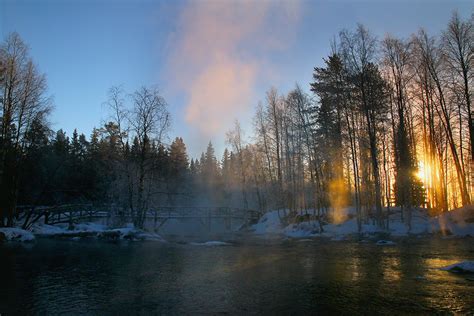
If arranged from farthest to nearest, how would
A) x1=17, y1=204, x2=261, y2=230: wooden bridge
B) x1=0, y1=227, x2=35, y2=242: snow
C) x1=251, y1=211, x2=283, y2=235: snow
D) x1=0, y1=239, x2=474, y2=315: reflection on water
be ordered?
x1=251, y1=211, x2=283, y2=235: snow → x1=17, y1=204, x2=261, y2=230: wooden bridge → x1=0, y1=227, x2=35, y2=242: snow → x1=0, y1=239, x2=474, y2=315: reflection on water

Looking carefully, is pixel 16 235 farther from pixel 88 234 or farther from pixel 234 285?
pixel 234 285

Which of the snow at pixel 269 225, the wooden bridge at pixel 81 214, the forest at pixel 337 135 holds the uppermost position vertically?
the forest at pixel 337 135

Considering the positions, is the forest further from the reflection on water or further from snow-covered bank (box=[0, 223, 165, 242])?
the reflection on water

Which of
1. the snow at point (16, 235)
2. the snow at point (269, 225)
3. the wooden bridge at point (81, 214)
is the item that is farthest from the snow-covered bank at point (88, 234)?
the snow at point (269, 225)

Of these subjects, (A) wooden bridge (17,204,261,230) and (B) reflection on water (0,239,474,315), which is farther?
(A) wooden bridge (17,204,261,230)

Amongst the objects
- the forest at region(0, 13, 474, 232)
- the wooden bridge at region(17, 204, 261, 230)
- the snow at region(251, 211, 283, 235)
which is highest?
the forest at region(0, 13, 474, 232)

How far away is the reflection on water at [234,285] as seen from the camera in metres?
6.00

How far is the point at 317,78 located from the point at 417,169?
1695 centimetres

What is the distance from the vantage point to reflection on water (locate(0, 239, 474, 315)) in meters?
6.00

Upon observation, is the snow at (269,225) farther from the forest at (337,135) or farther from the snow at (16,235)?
the snow at (16,235)

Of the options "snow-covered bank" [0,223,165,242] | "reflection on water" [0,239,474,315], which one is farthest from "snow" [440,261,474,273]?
"snow-covered bank" [0,223,165,242]

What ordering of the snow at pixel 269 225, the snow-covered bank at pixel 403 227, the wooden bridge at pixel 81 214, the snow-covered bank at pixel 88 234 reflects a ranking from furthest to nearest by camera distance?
the snow at pixel 269 225 < the wooden bridge at pixel 81 214 < the snow-covered bank at pixel 403 227 < the snow-covered bank at pixel 88 234

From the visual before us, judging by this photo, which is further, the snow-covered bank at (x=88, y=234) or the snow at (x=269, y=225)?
the snow at (x=269, y=225)

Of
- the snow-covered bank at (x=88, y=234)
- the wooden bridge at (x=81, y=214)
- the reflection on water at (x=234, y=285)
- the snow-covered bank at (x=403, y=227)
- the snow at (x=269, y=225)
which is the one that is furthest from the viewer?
the snow at (x=269, y=225)
